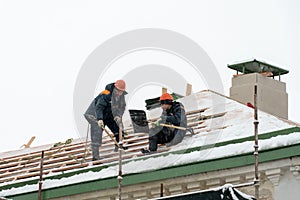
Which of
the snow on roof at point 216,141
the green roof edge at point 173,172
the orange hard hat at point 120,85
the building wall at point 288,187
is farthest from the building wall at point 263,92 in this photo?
the building wall at point 288,187

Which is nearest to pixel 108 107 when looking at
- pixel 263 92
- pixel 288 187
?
pixel 263 92

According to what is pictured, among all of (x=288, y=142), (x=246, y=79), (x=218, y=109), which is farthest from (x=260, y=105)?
(x=288, y=142)

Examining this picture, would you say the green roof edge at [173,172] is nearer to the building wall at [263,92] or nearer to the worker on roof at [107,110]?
the worker on roof at [107,110]

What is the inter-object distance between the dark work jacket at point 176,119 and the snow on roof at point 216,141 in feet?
0.50

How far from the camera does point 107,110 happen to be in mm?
19688

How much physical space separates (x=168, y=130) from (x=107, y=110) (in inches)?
64.7

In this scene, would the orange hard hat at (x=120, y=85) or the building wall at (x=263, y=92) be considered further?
the building wall at (x=263, y=92)

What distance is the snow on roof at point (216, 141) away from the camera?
653 inches

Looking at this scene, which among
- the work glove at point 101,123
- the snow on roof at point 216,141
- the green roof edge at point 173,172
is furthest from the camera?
the work glove at point 101,123

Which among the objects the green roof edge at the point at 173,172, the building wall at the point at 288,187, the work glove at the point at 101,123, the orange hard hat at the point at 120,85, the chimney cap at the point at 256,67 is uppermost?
the chimney cap at the point at 256,67

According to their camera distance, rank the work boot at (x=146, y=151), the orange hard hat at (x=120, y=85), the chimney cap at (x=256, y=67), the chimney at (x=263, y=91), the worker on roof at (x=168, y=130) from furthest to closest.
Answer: the chimney cap at (x=256, y=67)
the chimney at (x=263, y=91)
the orange hard hat at (x=120, y=85)
the worker on roof at (x=168, y=130)
the work boot at (x=146, y=151)

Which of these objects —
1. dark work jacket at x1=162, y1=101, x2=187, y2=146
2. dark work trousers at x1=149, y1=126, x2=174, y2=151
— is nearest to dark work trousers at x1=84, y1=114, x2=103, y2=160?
dark work trousers at x1=149, y1=126, x2=174, y2=151

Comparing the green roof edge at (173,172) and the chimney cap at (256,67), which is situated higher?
the chimney cap at (256,67)

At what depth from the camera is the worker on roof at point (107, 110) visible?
766 inches
